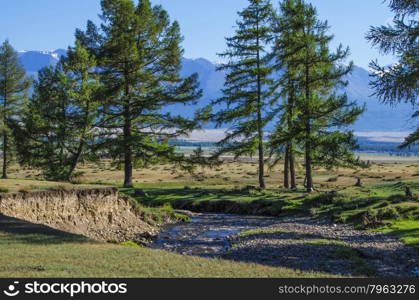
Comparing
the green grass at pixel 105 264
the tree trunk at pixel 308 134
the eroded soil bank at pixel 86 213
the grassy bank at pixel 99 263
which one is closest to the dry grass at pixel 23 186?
the eroded soil bank at pixel 86 213

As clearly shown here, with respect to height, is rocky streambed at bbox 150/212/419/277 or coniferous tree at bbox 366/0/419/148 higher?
coniferous tree at bbox 366/0/419/148

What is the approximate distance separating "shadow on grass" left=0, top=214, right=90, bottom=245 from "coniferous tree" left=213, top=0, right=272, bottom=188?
25.1 meters

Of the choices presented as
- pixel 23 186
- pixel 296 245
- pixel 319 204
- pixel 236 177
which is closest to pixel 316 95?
pixel 319 204

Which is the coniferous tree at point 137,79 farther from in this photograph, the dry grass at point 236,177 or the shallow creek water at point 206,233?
the shallow creek water at point 206,233

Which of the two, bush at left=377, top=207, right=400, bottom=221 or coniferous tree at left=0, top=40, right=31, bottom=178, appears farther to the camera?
coniferous tree at left=0, top=40, right=31, bottom=178

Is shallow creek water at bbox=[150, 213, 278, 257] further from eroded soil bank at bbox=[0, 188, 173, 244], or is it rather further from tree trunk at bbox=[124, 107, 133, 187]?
tree trunk at bbox=[124, 107, 133, 187]

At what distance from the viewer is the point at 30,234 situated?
61.7ft

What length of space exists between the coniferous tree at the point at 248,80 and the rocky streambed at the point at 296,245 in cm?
1267

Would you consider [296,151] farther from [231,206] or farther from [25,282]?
[25,282]

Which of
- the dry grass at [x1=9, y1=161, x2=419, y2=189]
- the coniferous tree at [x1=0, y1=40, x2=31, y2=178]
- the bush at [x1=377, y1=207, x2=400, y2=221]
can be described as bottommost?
the bush at [x1=377, y1=207, x2=400, y2=221]

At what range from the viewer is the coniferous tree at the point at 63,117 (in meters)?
42.5

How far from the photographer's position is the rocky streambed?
18.1 meters

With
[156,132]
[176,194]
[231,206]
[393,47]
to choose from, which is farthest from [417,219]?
[156,132]

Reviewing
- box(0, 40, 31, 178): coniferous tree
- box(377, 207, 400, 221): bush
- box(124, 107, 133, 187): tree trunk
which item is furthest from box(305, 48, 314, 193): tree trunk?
box(0, 40, 31, 178): coniferous tree
